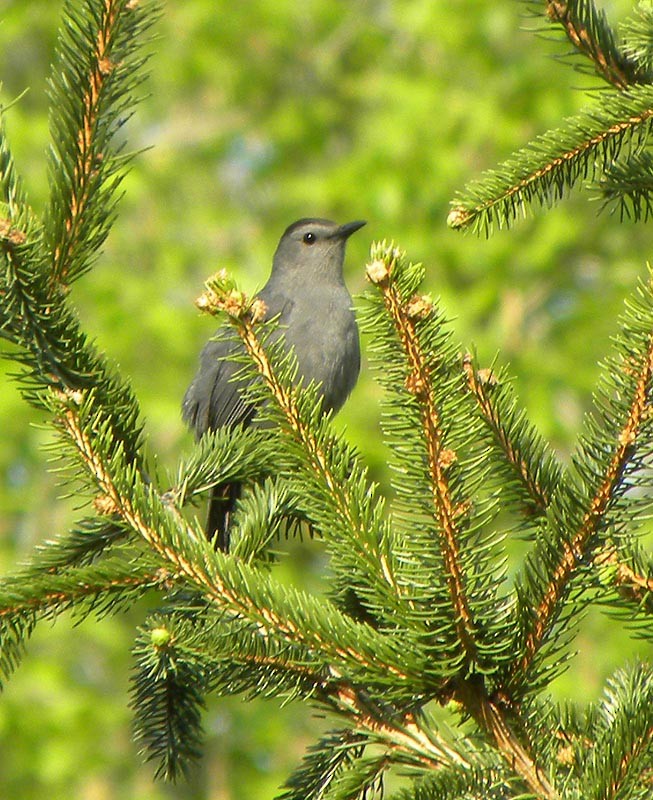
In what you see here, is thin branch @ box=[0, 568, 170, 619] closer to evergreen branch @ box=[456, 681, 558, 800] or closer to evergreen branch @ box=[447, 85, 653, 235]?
evergreen branch @ box=[456, 681, 558, 800]

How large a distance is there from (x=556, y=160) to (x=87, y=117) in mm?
811

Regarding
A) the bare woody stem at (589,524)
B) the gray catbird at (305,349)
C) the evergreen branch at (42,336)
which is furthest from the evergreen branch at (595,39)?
the gray catbird at (305,349)

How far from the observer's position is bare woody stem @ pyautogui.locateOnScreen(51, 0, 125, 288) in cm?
175

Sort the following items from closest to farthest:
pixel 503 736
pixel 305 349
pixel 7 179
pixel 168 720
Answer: pixel 503 736
pixel 7 179
pixel 168 720
pixel 305 349

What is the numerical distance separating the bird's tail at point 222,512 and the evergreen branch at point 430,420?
1.37 m

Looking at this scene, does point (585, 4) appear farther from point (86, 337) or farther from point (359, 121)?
point (359, 121)

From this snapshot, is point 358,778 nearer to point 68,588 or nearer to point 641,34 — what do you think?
point 68,588

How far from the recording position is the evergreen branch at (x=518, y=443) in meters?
1.86

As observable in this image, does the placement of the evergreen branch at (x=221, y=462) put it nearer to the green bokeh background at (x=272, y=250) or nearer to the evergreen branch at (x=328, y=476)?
the evergreen branch at (x=328, y=476)

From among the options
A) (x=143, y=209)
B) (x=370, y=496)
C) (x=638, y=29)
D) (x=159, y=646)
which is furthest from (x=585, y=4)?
(x=143, y=209)

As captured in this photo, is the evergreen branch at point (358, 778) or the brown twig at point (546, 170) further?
Result: the brown twig at point (546, 170)

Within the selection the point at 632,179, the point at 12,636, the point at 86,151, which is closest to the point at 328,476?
the point at 12,636

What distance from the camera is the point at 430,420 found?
4.73 ft

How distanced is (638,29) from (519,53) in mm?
8922
